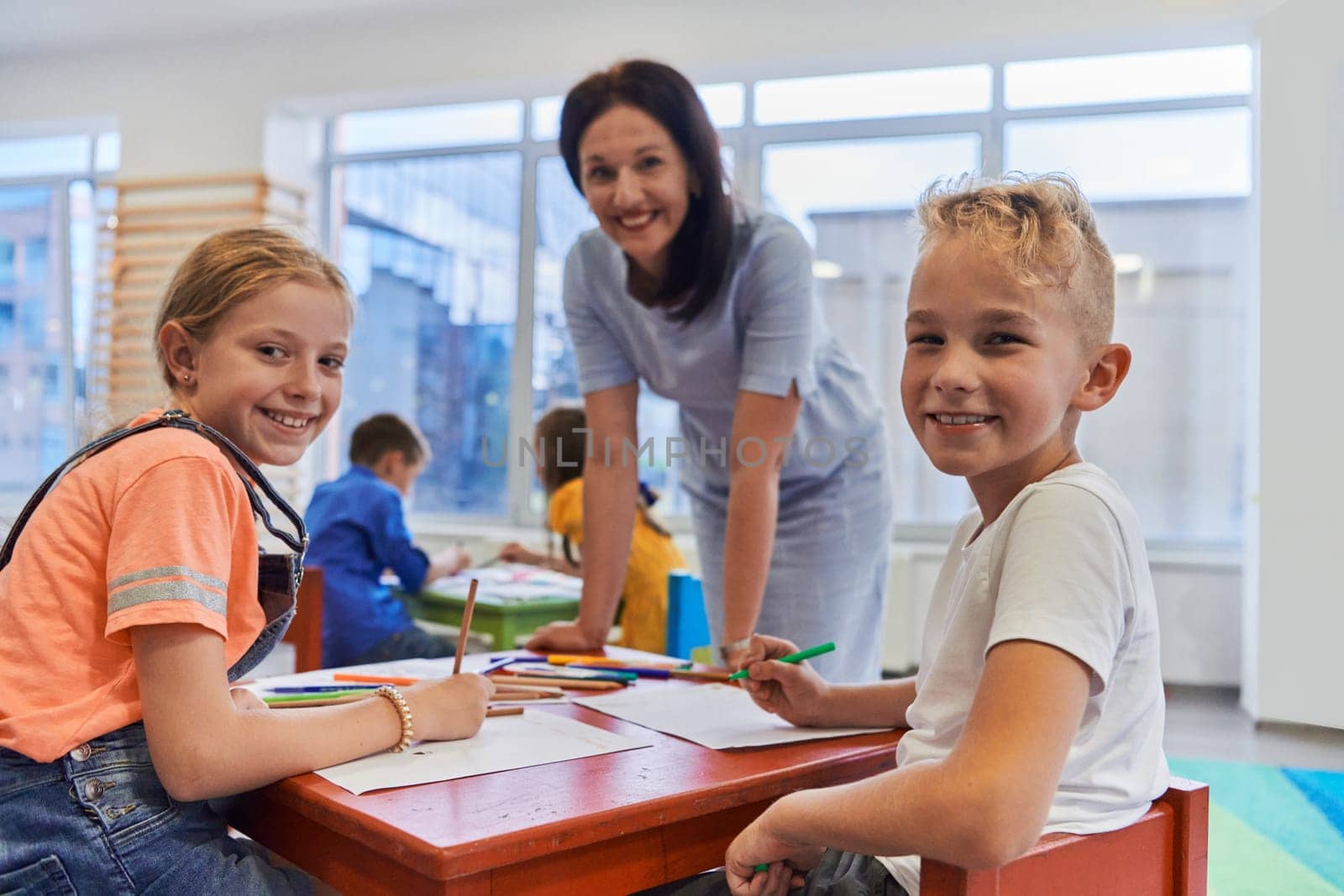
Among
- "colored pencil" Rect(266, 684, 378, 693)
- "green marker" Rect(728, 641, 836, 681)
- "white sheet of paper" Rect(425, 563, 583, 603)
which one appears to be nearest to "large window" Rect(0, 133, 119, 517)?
"white sheet of paper" Rect(425, 563, 583, 603)

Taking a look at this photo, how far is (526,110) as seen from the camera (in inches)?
218

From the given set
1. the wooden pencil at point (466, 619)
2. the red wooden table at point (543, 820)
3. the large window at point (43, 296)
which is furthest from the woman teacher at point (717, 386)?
the large window at point (43, 296)

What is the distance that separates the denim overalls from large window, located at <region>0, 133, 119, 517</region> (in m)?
6.14

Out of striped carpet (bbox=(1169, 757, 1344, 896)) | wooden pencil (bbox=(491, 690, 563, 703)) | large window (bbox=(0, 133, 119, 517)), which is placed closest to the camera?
wooden pencil (bbox=(491, 690, 563, 703))

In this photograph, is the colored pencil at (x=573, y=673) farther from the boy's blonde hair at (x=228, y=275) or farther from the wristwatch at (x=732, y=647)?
the boy's blonde hair at (x=228, y=275)

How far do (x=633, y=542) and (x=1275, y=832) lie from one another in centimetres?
164

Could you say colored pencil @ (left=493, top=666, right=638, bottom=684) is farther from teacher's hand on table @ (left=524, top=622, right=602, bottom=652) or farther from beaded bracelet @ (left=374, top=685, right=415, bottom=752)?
beaded bracelet @ (left=374, top=685, right=415, bottom=752)

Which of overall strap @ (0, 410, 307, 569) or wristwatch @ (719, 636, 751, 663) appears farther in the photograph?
wristwatch @ (719, 636, 751, 663)

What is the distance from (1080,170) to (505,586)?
319 cm

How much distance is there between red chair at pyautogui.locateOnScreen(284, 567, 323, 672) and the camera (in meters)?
1.92

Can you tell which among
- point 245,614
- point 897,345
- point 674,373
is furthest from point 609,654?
point 897,345

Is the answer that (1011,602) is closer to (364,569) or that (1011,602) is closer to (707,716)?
(707,716)

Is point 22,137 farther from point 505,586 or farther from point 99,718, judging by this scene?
point 99,718

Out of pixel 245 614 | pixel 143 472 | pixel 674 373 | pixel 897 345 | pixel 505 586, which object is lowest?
pixel 505 586
